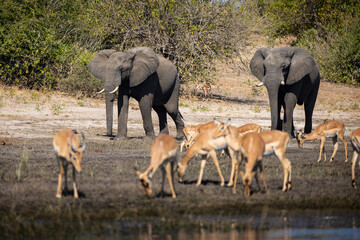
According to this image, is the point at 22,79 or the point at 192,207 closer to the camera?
the point at 192,207

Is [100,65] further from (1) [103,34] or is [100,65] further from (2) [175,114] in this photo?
(1) [103,34]

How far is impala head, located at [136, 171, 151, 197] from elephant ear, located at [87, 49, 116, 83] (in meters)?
8.59

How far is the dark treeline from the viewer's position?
23688 millimetres

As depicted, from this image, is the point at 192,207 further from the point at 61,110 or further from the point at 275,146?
the point at 61,110

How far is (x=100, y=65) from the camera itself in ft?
58.1

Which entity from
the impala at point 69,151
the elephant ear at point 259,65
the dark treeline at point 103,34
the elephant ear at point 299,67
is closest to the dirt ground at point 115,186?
the impala at point 69,151

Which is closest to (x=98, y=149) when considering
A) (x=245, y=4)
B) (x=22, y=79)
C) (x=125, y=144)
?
(x=125, y=144)

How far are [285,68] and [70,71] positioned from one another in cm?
993

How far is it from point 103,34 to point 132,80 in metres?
9.19

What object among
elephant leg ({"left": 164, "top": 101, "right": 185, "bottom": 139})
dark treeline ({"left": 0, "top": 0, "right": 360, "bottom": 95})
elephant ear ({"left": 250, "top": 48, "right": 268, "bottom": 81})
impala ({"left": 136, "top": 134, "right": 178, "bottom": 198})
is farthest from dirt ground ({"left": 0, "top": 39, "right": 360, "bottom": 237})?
dark treeline ({"left": 0, "top": 0, "right": 360, "bottom": 95})

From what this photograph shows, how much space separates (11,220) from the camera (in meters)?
8.52

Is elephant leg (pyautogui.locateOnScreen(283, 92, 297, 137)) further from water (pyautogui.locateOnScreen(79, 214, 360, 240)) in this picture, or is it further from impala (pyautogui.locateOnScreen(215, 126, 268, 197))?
water (pyautogui.locateOnScreen(79, 214, 360, 240))

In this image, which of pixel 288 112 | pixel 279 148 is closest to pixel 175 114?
pixel 288 112

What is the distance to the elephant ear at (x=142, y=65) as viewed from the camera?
17125 millimetres
